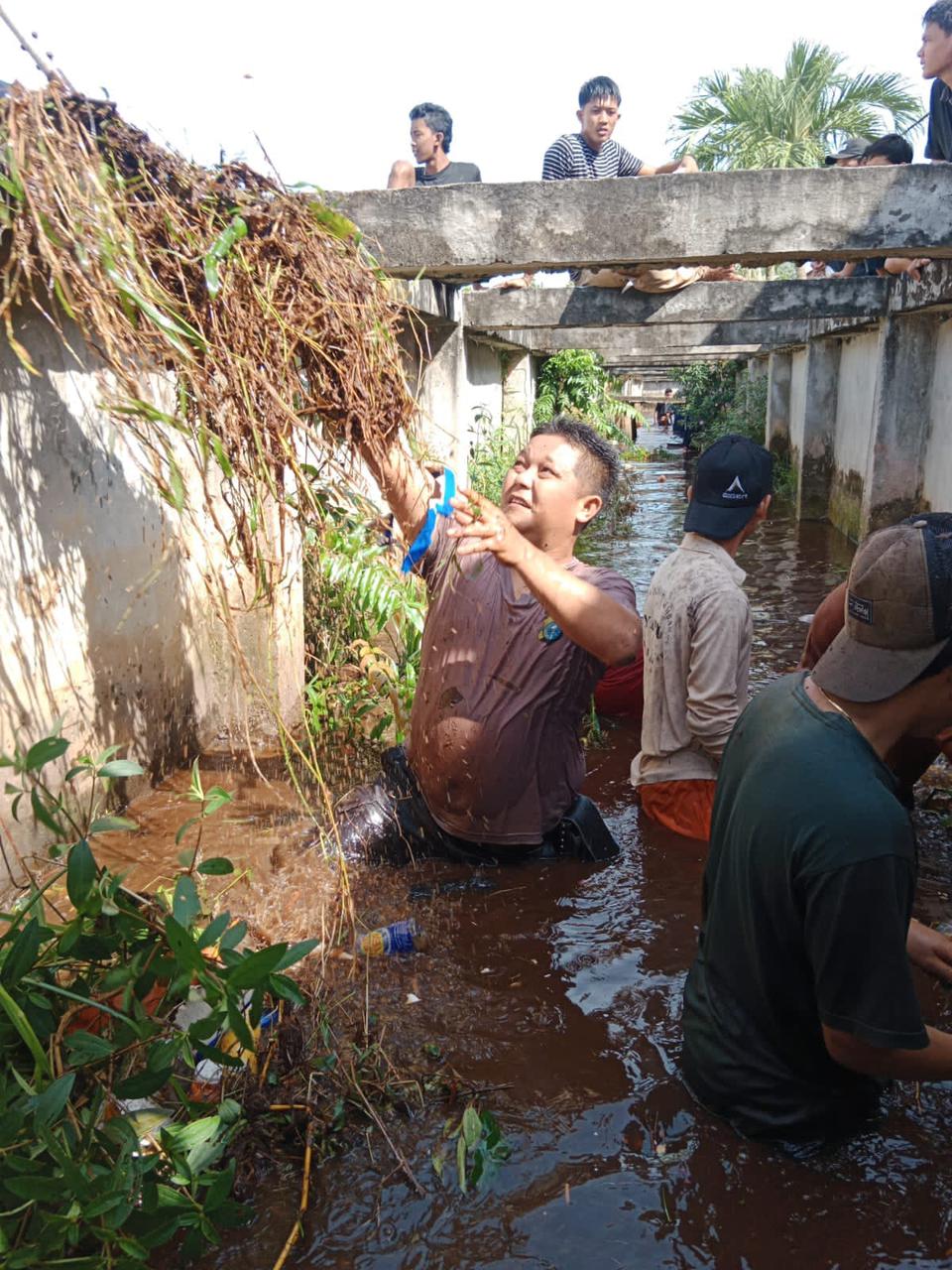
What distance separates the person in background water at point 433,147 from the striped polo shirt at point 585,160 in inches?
28.8

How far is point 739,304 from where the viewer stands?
9773 millimetres

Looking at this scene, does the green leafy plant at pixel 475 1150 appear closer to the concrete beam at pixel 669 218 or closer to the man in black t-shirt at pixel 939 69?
the concrete beam at pixel 669 218

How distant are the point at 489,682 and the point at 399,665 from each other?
1845 mm

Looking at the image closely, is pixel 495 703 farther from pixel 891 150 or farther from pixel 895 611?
pixel 891 150

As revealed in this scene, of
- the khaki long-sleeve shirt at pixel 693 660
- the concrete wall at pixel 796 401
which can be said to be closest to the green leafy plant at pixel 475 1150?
the khaki long-sleeve shirt at pixel 693 660

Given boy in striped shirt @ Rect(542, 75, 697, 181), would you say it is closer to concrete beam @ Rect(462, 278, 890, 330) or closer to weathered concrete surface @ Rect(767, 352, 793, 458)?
concrete beam @ Rect(462, 278, 890, 330)

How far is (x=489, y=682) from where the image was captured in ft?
11.4

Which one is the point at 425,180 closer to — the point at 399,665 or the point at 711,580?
the point at 399,665

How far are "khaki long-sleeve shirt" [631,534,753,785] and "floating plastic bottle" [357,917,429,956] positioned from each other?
110cm

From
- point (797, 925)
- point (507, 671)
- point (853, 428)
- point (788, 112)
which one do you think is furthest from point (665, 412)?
point (797, 925)

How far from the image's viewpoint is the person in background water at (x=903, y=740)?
2006mm

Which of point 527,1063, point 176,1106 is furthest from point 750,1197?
point 176,1106

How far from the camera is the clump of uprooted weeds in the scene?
7.98ft

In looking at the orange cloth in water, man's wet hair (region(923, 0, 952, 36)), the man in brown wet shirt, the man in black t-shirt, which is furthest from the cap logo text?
man's wet hair (region(923, 0, 952, 36))
